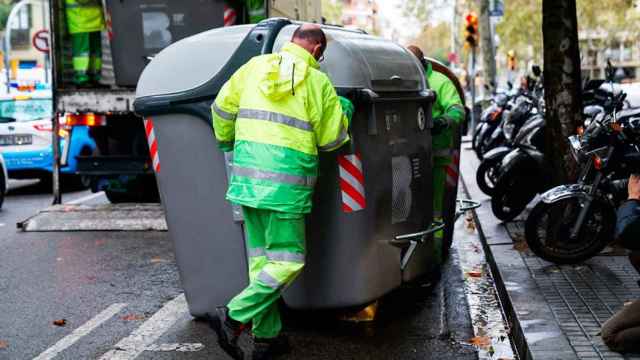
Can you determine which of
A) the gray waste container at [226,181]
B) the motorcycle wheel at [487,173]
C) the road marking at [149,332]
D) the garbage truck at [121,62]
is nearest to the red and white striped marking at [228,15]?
the garbage truck at [121,62]

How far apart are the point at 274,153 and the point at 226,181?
0.72m

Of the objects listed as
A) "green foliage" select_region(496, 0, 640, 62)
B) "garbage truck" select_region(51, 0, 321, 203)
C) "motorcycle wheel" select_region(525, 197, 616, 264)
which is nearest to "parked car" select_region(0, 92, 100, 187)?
"garbage truck" select_region(51, 0, 321, 203)

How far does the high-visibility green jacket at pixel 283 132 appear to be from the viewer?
505cm

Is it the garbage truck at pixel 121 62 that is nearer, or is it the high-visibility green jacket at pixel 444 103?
the high-visibility green jacket at pixel 444 103

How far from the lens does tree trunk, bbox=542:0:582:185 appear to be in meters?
8.79

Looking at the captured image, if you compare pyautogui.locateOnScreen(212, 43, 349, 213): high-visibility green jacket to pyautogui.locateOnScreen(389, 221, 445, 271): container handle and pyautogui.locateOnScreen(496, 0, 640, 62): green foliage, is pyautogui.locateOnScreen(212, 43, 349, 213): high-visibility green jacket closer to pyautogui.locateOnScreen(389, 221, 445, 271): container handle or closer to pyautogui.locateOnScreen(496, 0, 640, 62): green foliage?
pyautogui.locateOnScreen(389, 221, 445, 271): container handle

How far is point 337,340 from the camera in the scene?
5.82m

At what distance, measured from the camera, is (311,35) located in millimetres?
5262

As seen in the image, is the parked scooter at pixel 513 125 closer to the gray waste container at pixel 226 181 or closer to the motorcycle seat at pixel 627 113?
the motorcycle seat at pixel 627 113

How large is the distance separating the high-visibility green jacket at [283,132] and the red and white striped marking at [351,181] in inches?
14.8

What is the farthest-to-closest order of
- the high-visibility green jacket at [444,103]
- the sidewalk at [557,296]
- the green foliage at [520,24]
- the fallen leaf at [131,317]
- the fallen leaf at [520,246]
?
the green foliage at [520,24] < the fallen leaf at [520,246] < the high-visibility green jacket at [444,103] < the fallen leaf at [131,317] < the sidewalk at [557,296]

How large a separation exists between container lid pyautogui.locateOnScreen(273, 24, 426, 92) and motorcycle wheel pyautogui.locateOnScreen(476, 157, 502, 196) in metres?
4.52

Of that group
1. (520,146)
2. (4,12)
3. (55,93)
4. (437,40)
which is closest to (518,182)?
(520,146)

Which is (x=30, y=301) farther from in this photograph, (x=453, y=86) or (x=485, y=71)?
(x=485, y=71)
